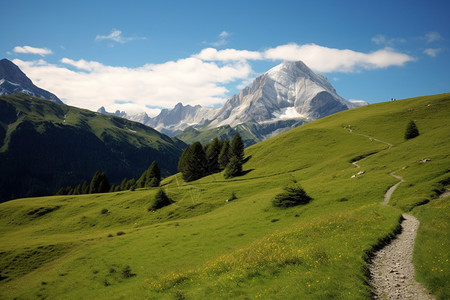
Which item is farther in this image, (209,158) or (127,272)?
(209,158)

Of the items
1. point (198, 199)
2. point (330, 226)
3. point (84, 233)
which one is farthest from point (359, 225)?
point (84, 233)

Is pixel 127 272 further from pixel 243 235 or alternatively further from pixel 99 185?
pixel 99 185

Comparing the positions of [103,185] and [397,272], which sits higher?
[397,272]

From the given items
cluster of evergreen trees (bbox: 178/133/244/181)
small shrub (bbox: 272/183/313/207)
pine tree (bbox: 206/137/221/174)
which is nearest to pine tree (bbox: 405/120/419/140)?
cluster of evergreen trees (bbox: 178/133/244/181)

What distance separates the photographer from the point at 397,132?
91.9m

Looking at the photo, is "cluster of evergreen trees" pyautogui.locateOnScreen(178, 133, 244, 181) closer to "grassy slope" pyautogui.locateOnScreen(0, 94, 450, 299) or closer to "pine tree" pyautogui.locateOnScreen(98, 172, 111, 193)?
"grassy slope" pyautogui.locateOnScreen(0, 94, 450, 299)

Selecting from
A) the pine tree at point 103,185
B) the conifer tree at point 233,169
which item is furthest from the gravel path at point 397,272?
the pine tree at point 103,185

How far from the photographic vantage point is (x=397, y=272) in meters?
15.9

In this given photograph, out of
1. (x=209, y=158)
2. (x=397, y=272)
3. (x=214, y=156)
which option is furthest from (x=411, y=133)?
(x=397, y=272)

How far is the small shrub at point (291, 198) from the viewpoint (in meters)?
42.8

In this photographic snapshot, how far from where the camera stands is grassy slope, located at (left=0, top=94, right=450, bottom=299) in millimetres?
16406

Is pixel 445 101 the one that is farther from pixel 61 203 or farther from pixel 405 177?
pixel 61 203

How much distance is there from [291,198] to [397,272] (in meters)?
27.3

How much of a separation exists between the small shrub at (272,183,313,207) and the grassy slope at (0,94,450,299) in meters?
1.68
